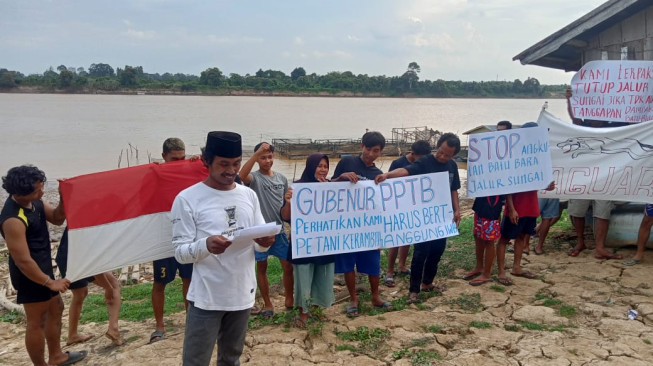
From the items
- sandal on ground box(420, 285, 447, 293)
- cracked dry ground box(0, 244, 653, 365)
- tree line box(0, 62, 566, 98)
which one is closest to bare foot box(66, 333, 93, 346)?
cracked dry ground box(0, 244, 653, 365)

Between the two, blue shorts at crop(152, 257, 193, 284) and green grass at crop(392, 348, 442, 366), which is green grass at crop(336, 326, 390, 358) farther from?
blue shorts at crop(152, 257, 193, 284)

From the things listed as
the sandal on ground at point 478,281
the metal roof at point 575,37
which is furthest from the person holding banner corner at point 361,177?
the metal roof at point 575,37

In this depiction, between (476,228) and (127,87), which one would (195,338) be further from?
(127,87)

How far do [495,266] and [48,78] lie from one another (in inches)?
3757

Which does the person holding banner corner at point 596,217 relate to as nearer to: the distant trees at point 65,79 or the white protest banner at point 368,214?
the white protest banner at point 368,214

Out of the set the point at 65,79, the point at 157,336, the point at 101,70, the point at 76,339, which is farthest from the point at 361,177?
the point at 101,70

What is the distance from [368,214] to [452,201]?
41.8 inches

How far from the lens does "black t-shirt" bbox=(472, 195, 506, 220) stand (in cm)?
541

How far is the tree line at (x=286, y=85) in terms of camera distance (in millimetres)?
82625

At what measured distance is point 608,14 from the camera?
21.9 feet

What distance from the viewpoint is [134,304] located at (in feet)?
19.3

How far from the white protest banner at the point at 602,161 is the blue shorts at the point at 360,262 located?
291cm

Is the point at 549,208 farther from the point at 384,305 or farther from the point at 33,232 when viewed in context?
the point at 33,232

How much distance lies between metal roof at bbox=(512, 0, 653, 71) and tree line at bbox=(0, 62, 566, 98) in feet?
262
